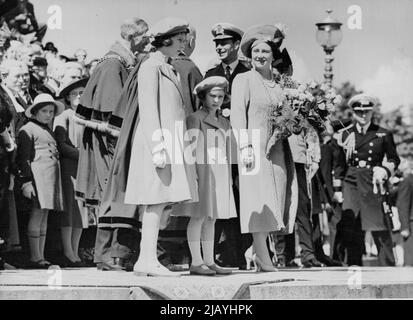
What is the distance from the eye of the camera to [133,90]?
1303 cm

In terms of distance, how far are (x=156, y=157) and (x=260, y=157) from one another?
4.67 feet

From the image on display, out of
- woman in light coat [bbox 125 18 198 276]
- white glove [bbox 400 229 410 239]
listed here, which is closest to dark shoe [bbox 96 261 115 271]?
woman in light coat [bbox 125 18 198 276]

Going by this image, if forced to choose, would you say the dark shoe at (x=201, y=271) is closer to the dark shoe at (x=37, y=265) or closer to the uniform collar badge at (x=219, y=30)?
the dark shoe at (x=37, y=265)

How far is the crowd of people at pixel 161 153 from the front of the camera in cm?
1273

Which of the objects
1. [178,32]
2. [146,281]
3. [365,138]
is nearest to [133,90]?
[178,32]

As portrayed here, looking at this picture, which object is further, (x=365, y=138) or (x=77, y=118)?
(x=365, y=138)

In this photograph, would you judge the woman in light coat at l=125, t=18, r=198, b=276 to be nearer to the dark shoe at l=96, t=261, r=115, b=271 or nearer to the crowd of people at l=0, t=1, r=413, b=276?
the crowd of people at l=0, t=1, r=413, b=276

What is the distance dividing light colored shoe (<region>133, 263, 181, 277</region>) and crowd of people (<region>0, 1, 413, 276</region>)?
0.04ft

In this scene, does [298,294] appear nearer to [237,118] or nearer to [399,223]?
[237,118]

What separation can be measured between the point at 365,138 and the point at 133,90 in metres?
3.54

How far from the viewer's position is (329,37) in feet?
48.0

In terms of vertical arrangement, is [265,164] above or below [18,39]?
below

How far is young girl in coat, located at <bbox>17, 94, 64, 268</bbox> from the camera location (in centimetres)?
1379

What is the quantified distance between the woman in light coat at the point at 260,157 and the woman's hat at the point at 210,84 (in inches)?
19.7
